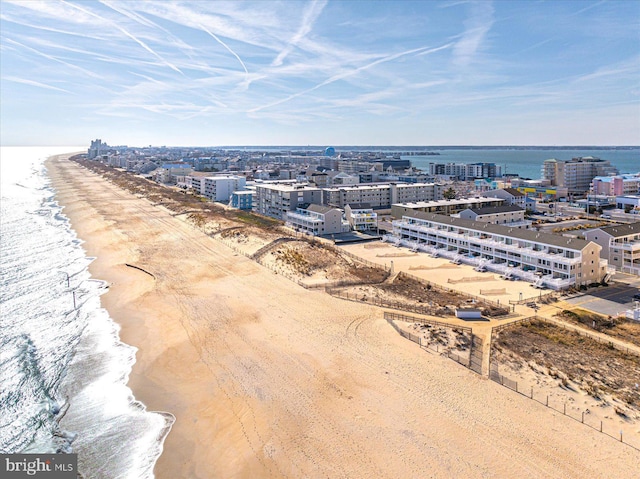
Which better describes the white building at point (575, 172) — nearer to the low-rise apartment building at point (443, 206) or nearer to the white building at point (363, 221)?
the low-rise apartment building at point (443, 206)

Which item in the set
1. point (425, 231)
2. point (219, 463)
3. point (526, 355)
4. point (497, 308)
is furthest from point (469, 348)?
point (425, 231)

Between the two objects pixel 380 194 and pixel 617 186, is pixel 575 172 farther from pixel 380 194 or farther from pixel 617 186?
pixel 380 194

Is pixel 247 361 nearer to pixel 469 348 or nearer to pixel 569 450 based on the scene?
pixel 469 348

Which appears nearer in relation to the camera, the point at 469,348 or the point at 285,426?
the point at 285,426

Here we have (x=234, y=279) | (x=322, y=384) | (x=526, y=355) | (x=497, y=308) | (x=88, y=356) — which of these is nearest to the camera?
(x=322, y=384)

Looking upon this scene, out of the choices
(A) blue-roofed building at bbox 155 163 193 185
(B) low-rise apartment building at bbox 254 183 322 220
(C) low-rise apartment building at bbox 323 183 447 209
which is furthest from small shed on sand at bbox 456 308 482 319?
(A) blue-roofed building at bbox 155 163 193 185

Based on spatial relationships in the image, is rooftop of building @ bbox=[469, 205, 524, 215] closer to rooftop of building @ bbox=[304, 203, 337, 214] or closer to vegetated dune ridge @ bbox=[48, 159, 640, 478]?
rooftop of building @ bbox=[304, 203, 337, 214]

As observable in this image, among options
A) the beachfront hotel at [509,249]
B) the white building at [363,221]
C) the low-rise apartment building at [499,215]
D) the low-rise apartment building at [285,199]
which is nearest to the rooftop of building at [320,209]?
the white building at [363,221]
